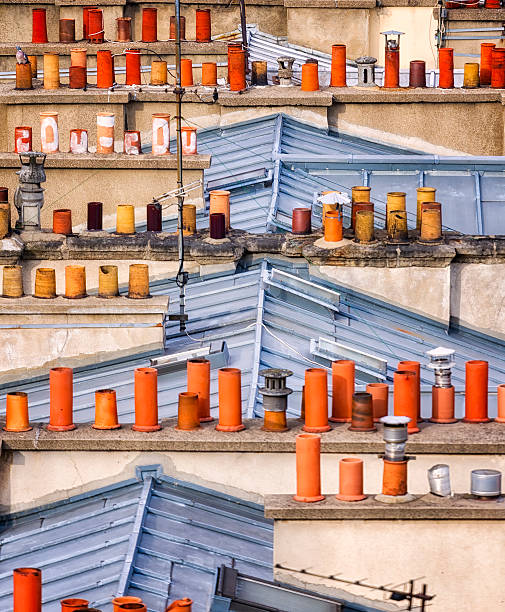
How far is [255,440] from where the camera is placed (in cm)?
3147

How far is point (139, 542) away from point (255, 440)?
2406mm

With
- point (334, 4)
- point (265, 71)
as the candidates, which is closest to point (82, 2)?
point (334, 4)

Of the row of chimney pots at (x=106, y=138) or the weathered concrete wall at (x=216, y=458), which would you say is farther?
the row of chimney pots at (x=106, y=138)

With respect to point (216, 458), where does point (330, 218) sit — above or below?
above

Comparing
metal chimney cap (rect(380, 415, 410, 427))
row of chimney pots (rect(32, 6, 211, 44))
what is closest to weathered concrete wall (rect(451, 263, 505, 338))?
metal chimney cap (rect(380, 415, 410, 427))

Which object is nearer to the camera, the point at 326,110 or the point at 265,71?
the point at 326,110

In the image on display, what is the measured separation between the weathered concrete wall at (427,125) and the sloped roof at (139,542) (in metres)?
25.9

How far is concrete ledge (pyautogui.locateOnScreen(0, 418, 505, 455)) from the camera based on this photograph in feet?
102

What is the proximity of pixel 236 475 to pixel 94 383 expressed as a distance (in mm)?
5730

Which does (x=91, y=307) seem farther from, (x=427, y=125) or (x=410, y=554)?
(x=427, y=125)

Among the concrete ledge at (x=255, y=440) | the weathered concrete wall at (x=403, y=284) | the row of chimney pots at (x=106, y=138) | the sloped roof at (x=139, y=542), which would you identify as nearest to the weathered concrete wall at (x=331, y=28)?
the row of chimney pots at (x=106, y=138)

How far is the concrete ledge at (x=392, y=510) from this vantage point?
2844cm

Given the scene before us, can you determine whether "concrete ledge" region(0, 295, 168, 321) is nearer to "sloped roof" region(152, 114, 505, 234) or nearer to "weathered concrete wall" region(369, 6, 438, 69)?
"sloped roof" region(152, 114, 505, 234)

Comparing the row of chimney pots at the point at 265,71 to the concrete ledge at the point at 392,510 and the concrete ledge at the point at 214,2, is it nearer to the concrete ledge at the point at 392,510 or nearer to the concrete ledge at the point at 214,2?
the concrete ledge at the point at 214,2
